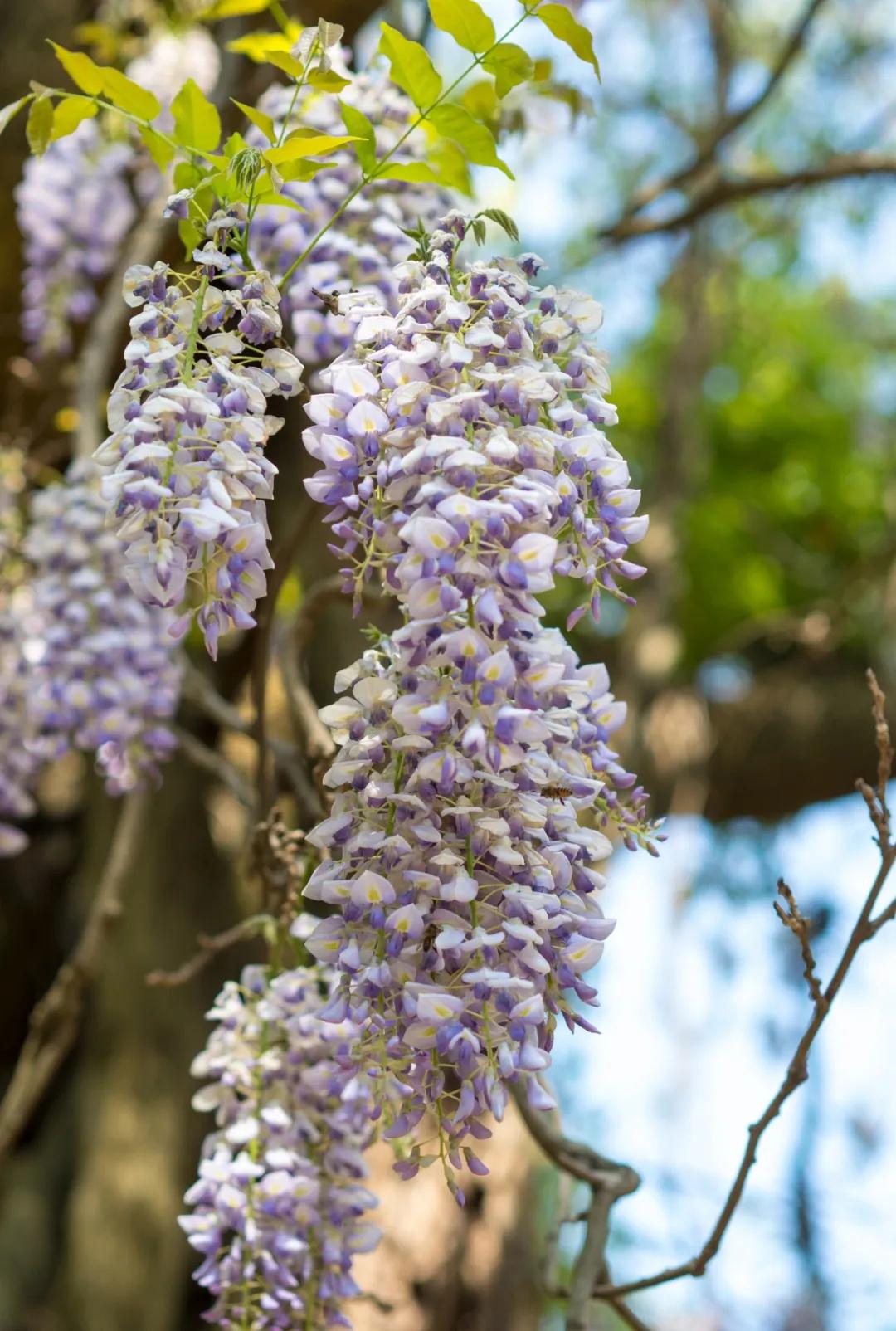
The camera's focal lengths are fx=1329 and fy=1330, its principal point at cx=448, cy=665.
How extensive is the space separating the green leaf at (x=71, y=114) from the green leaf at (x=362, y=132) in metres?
0.21

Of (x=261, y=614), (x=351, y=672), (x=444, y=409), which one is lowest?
(x=351, y=672)

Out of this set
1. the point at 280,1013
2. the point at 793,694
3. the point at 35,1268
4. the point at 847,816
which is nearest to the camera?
the point at 280,1013

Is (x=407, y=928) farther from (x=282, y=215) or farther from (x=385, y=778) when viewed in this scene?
(x=282, y=215)

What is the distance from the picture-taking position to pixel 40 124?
1.09m

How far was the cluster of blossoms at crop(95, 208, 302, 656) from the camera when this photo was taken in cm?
82

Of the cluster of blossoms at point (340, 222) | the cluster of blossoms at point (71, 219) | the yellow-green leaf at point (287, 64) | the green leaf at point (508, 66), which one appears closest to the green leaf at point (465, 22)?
the green leaf at point (508, 66)

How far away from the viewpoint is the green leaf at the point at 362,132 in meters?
1.03

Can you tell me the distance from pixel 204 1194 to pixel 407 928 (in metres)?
0.48

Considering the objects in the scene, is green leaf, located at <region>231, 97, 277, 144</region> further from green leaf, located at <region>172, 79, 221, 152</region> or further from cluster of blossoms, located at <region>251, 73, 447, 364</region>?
cluster of blossoms, located at <region>251, 73, 447, 364</region>

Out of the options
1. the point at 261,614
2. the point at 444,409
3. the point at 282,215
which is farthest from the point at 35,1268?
the point at 444,409

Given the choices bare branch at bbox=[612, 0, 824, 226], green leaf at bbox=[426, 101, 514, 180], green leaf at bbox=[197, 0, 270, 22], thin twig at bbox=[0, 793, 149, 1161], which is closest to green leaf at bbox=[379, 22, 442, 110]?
green leaf at bbox=[426, 101, 514, 180]

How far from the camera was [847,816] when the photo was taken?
14.2 ft

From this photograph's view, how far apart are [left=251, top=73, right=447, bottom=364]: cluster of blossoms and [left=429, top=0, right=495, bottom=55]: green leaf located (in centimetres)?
23

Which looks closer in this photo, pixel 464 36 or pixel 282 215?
pixel 464 36
